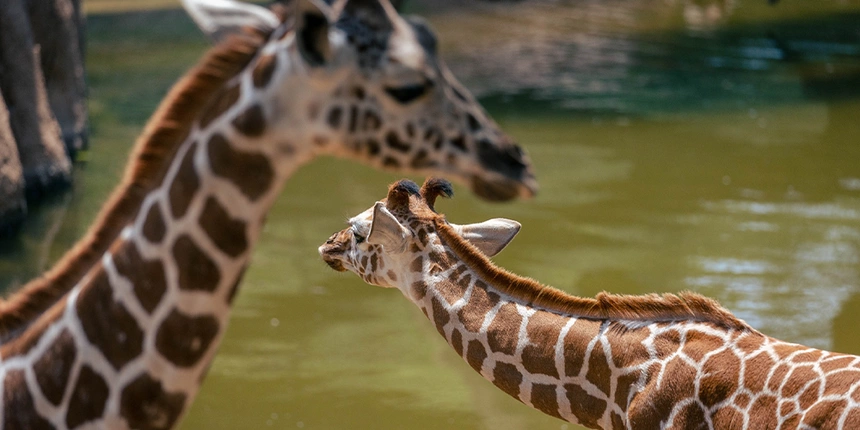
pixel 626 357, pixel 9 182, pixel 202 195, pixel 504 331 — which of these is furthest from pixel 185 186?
pixel 9 182

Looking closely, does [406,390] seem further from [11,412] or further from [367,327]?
[11,412]

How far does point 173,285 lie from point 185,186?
25 centimetres

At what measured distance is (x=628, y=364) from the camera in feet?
7.34

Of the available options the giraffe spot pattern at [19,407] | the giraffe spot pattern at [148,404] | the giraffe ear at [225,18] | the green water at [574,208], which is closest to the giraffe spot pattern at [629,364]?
the giraffe spot pattern at [148,404]

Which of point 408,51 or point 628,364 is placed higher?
point 408,51

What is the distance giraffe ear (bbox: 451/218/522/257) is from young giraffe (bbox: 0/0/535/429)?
499 millimetres

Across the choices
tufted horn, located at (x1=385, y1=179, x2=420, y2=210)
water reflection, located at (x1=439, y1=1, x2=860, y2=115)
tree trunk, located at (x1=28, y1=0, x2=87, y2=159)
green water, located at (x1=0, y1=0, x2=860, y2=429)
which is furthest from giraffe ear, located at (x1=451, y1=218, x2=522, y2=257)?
water reflection, located at (x1=439, y1=1, x2=860, y2=115)

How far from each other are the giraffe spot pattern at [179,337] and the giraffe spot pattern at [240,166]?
0.35 m

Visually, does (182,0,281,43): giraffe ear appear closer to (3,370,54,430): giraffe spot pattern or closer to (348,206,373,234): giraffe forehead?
(348,206,373,234): giraffe forehead

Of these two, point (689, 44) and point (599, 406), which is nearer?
point (599, 406)

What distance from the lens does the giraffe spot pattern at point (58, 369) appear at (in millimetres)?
2838

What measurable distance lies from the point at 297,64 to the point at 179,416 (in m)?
0.95

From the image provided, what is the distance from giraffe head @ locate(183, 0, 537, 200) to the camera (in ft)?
9.15

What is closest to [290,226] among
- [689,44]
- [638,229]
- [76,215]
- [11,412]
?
[76,215]
